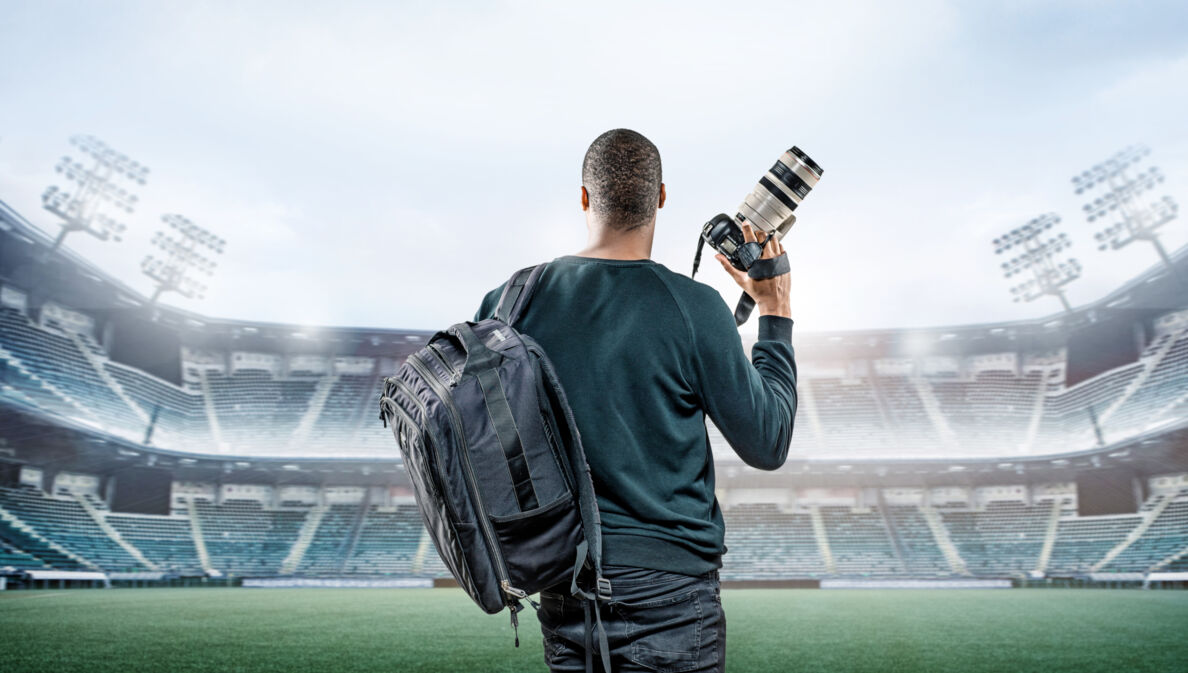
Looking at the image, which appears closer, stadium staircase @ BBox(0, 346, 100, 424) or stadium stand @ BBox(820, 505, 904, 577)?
stadium staircase @ BBox(0, 346, 100, 424)

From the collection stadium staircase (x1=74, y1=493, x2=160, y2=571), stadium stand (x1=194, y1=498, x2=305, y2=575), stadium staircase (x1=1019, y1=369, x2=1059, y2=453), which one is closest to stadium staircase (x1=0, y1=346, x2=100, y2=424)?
stadium staircase (x1=74, y1=493, x2=160, y2=571)

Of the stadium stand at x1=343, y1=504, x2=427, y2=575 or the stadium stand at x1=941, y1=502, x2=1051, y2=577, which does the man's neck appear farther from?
the stadium stand at x1=941, y1=502, x2=1051, y2=577

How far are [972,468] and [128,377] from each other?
91.3ft

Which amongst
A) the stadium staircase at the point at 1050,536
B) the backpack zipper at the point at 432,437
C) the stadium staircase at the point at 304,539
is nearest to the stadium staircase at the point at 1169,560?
the stadium staircase at the point at 1050,536

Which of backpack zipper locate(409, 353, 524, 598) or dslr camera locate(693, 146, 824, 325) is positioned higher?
dslr camera locate(693, 146, 824, 325)

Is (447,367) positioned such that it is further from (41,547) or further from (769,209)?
(41,547)

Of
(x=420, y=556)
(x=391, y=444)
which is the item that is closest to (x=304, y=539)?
(x=420, y=556)

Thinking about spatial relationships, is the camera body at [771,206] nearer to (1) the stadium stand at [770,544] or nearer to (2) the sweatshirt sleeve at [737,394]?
(2) the sweatshirt sleeve at [737,394]

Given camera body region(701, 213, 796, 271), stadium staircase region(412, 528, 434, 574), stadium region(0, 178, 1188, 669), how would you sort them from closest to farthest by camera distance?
camera body region(701, 213, 796, 271)
stadium region(0, 178, 1188, 669)
stadium staircase region(412, 528, 434, 574)

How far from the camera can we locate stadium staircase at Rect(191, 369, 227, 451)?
26266 mm

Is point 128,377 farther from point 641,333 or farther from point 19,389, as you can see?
point 641,333

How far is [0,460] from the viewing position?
2020cm

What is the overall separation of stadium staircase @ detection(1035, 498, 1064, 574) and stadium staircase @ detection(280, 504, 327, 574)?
22.7 metres

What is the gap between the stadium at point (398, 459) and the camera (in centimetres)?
2108
